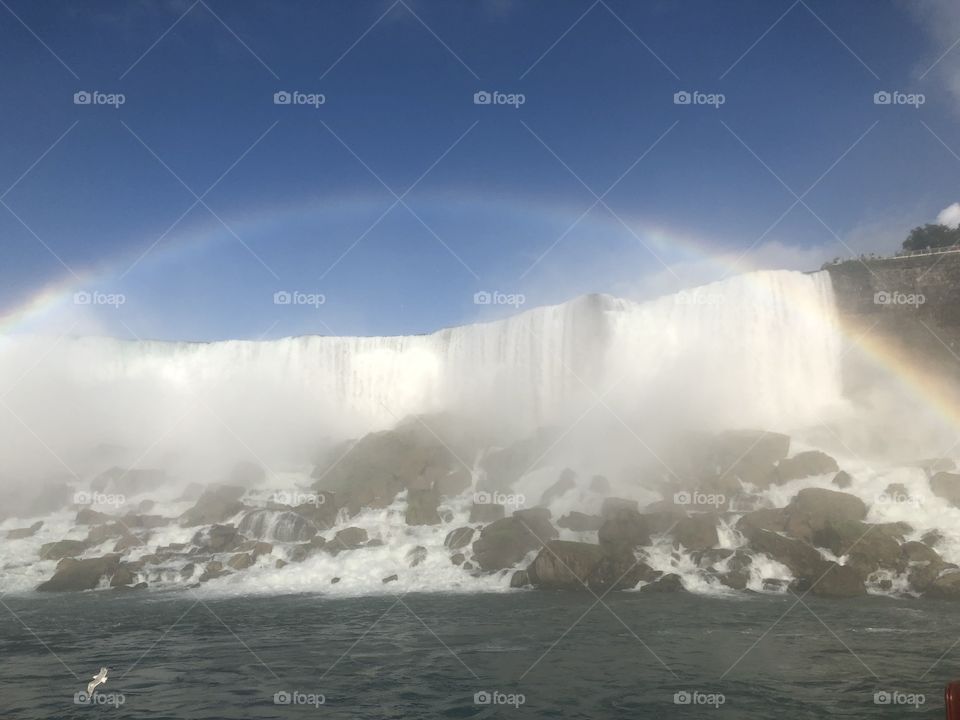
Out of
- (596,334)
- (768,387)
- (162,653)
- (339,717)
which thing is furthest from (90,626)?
(768,387)

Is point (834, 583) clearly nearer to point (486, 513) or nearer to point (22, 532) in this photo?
point (486, 513)

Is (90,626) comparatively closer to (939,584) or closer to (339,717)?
(339,717)

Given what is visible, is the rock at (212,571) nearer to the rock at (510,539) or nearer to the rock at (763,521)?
the rock at (510,539)

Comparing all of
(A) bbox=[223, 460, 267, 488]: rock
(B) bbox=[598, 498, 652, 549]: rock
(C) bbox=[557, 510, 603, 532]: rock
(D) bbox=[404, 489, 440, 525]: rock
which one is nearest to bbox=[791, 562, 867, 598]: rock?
(B) bbox=[598, 498, 652, 549]: rock

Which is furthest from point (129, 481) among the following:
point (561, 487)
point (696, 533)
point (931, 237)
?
point (931, 237)

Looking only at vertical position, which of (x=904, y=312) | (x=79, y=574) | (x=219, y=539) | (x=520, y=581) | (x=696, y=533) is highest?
(x=904, y=312)

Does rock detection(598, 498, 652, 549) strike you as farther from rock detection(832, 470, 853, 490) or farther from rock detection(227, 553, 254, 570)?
rock detection(227, 553, 254, 570)
